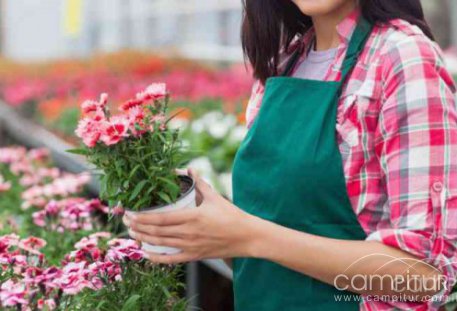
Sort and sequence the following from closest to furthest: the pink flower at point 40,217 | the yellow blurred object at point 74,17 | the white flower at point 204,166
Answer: the pink flower at point 40,217
the white flower at point 204,166
the yellow blurred object at point 74,17

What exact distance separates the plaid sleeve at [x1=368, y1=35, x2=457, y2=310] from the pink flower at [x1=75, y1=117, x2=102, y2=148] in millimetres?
494

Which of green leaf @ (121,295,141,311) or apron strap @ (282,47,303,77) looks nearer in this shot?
green leaf @ (121,295,141,311)

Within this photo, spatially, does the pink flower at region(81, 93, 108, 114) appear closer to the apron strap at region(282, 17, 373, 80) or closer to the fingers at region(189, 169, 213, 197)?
the fingers at region(189, 169, 213, 197)

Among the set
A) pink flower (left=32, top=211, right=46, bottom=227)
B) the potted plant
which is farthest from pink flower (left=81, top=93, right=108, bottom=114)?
pink flower (left=32, top=211, right=46, bottom=227)

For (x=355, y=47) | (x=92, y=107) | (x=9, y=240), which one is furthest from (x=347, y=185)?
(x=9, y=240)

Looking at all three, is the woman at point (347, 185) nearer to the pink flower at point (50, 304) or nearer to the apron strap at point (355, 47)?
the apron strap at point (355, 47)

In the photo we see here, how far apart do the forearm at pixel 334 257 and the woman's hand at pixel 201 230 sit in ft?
0.08

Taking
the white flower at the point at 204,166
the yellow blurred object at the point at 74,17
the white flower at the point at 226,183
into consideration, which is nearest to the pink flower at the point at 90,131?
the white flower at the point at 226,183

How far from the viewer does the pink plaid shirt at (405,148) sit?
1.28 metres

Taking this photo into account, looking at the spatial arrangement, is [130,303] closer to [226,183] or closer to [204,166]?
[226,183]

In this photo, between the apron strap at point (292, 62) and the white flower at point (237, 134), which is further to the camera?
the white flower at point (237, 134)

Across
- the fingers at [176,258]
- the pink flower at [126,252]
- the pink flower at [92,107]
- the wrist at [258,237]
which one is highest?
the pink flower at [92,107]

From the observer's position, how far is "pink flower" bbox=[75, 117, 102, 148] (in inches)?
52.4

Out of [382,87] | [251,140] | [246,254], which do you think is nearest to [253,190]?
[251,140]
